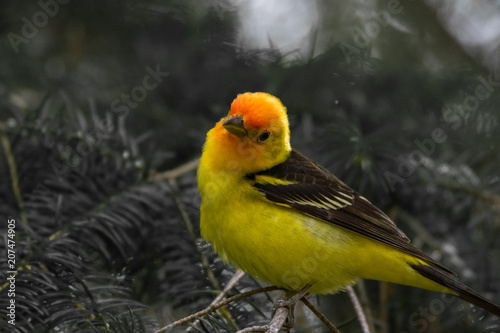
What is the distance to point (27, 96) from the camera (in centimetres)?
341

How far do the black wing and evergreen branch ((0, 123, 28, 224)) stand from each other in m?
0.98

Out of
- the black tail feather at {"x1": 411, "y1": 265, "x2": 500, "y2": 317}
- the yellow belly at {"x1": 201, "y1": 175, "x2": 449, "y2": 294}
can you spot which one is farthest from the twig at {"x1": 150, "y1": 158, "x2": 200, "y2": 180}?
the black tail feather at {"x1": 411, "y1": 265, "x2": 500, "y2": 317}

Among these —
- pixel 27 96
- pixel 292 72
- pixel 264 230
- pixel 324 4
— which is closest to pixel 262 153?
pixel 264 230

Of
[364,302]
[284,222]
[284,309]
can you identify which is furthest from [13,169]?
[364,302]

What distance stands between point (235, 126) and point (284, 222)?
46cm

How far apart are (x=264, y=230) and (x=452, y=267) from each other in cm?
→ 108

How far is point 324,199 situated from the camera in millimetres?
2355

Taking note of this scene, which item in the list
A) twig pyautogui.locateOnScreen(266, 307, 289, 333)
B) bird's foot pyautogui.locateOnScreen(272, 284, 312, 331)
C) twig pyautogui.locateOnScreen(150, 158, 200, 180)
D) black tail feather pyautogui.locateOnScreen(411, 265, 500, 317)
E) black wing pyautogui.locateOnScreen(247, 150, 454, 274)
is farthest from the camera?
twig pyautogui.locateOnScreen(150, 158, 200, 180)

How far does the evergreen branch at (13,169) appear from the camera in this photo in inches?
86.2

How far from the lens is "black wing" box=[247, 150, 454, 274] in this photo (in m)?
2.25

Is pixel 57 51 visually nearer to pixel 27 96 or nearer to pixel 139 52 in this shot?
pixel 27 96

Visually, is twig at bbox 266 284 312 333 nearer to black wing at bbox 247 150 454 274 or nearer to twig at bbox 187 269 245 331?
twig at bbox 187 269 245 331

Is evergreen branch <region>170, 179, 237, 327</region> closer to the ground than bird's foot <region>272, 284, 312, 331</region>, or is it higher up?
higher up

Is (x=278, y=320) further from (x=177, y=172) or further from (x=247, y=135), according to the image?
(x=177, y=172)
